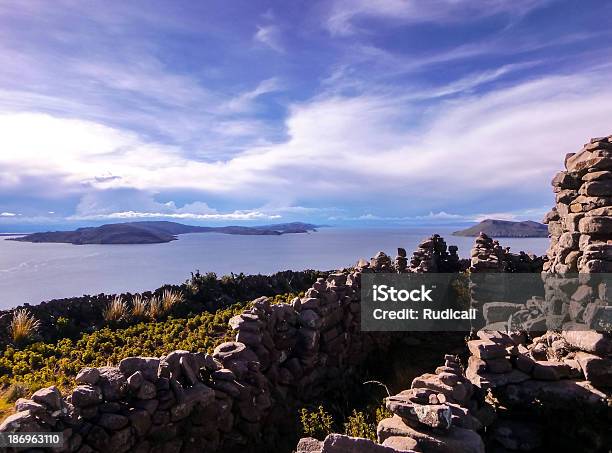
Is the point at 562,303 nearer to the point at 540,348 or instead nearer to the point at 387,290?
the point at 540,348

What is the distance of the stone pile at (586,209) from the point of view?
12.8m

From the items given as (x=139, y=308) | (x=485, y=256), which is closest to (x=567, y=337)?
(x=485, y=256)

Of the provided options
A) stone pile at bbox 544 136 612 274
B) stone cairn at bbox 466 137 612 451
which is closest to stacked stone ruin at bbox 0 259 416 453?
stone cairn at bbox 466 137 612 451

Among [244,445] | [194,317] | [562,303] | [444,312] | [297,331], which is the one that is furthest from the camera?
[444,312]

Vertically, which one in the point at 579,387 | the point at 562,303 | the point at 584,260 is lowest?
the point at 579,387

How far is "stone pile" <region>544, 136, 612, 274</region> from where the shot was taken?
41.9 feet

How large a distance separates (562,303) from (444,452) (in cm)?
1043

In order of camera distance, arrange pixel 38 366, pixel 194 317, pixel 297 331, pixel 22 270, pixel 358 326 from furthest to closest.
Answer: pixel 22 270 < pixel 194 317 < pixel 358 326 < pixel 38 366 < pixel 297 331

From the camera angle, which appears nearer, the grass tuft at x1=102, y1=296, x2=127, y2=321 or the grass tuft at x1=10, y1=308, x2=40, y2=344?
the grass tuft at x1=10, y1=308, x2=40, y2=344

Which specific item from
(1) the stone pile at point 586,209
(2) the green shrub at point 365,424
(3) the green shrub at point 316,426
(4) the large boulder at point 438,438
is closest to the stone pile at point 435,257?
(1) the stone pile at point 586,209

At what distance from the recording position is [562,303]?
14.3 metres

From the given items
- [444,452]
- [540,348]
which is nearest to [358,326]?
[540,348]

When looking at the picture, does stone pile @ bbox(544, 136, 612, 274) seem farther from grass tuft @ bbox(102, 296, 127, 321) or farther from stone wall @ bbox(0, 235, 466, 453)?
grass tuft @ bbox(102, 296, 127, 321)

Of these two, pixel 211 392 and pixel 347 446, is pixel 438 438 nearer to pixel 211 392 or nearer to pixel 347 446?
pixel 347 446
